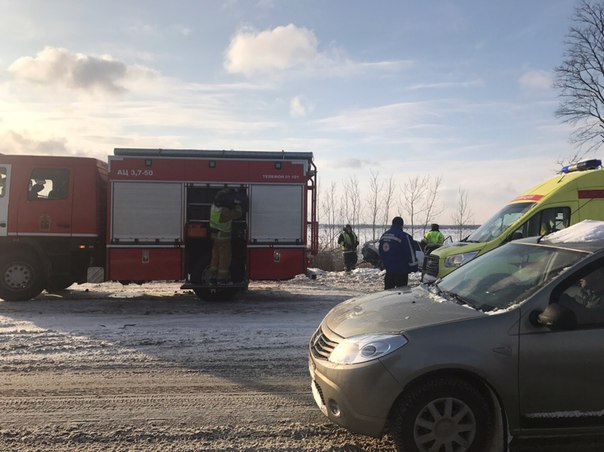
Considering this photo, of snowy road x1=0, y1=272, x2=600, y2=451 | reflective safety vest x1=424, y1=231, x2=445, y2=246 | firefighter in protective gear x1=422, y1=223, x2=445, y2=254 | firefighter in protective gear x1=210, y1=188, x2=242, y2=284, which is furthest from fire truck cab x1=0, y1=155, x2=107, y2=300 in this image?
reflective safety vest x1=424, y1=231, x2=445, y2=246

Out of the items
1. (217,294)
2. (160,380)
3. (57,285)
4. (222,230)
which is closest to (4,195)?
(57,285)

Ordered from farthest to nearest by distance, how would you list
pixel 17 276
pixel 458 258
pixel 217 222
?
pixel 17 276 → pixel 217 222 → pixel 458 258

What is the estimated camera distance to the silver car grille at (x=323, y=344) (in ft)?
11.9

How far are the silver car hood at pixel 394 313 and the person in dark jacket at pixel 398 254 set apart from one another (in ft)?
13.5

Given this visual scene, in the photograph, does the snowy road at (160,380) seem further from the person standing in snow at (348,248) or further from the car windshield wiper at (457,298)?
the person standing in snow at (348,248)

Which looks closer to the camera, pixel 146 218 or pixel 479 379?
pixel 479 379

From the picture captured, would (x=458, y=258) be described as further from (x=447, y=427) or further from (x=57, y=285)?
(x=57, y=285)

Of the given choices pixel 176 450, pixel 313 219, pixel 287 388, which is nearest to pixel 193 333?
pixel 287 388

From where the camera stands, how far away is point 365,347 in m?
3.38

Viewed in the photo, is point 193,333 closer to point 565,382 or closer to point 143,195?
point 143,195

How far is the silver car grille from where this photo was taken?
362 cm

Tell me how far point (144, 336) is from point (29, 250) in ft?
14.5

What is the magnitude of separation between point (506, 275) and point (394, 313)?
1105mm

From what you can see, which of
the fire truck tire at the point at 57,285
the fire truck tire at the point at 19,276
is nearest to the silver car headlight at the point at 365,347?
the fire truck tire at the point at 19,276
